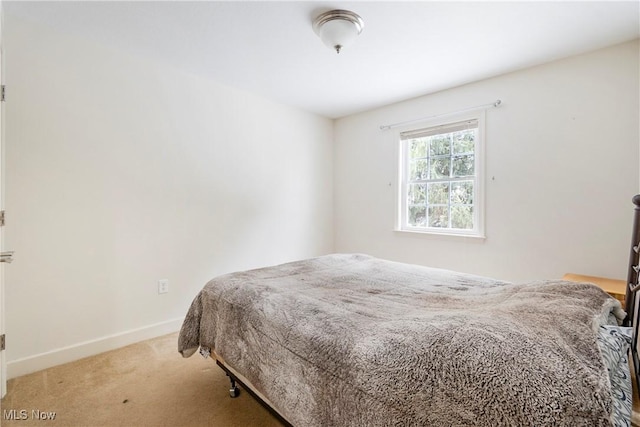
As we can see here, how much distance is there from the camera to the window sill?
115 inches

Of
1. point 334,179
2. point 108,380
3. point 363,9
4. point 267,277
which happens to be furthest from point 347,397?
point 334,179

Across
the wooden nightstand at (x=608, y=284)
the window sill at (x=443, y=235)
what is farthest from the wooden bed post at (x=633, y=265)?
the window sill at (x=443, y=235)

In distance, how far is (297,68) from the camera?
2639 millimetres

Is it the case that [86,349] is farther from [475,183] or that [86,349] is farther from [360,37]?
[475,183]

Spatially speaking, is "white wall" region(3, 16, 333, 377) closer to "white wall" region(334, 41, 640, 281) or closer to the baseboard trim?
the baseboard trim

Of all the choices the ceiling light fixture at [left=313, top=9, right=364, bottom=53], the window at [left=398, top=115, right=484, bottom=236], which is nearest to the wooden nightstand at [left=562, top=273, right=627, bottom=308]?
the window at [left=398, top=115, right=484, bottom=236]

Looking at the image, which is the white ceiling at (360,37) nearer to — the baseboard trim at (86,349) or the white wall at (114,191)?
the white wall at (114,191)

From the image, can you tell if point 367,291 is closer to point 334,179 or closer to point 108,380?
point 108,380

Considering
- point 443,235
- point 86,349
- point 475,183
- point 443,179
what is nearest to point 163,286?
point 86,349

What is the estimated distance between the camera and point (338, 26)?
6.29ft

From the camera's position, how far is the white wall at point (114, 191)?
A: 1985mm

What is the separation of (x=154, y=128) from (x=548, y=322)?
294cm

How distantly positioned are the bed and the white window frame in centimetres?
157

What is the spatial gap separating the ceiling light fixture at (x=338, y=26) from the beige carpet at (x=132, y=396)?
237 cm
